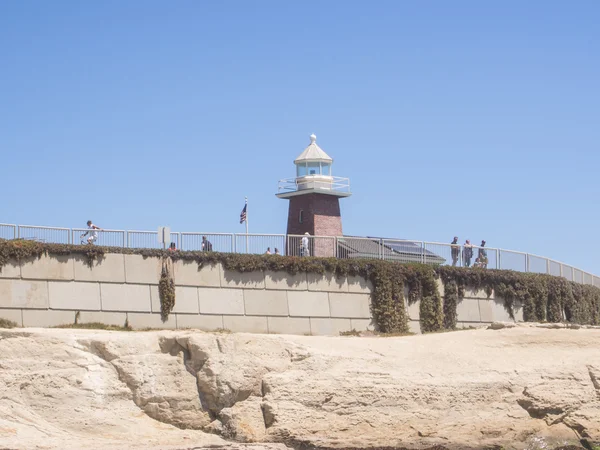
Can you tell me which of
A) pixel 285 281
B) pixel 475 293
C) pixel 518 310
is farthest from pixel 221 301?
pixel 518 310

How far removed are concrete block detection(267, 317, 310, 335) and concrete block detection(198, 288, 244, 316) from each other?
1.14 metres

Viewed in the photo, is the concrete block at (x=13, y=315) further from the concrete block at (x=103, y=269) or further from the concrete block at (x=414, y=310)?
the concrete block at (x=414, y=310)

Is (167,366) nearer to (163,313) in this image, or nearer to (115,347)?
(115,347)

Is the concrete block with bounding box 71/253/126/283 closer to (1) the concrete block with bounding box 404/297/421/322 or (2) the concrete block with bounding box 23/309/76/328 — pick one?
(2) the concrete block with bounding box 23/309/76/328

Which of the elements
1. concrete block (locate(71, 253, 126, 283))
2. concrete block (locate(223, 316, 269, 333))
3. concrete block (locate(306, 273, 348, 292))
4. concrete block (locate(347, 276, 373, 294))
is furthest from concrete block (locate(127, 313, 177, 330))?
concrete block (locate(347, 276, 373, 294))

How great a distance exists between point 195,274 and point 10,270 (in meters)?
5.95

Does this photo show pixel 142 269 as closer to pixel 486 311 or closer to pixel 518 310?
pixel 486 311

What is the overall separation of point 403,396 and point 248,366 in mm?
2884

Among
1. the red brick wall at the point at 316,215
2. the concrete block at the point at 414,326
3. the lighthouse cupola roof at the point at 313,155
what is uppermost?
the lighthouse cupola roof at the point at 313,155

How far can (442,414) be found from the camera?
18828 mm

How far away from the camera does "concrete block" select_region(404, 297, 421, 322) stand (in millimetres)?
36875

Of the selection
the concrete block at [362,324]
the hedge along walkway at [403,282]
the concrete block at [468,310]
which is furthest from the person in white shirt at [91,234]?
the concrete block at [468,310]

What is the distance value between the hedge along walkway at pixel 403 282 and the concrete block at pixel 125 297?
0.55m

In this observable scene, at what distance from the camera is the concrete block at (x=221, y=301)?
3266cm
